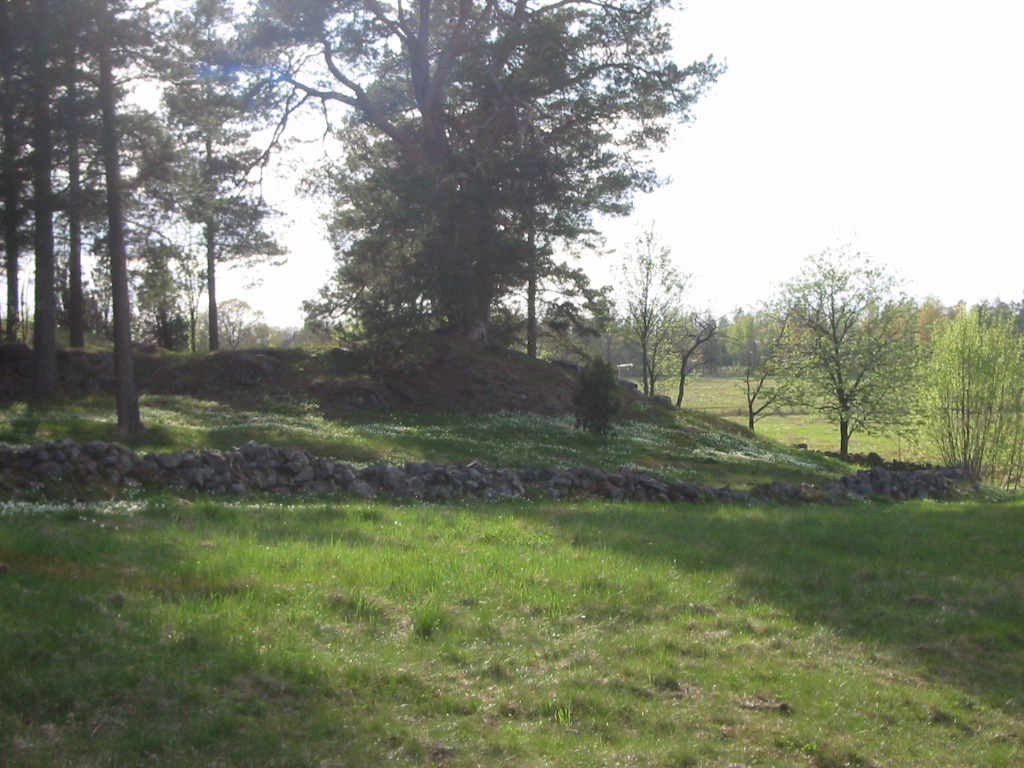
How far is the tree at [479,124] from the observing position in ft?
80.6

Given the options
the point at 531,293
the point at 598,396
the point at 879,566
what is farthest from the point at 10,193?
the point at 879,566

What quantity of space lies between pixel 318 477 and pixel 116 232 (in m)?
9.07

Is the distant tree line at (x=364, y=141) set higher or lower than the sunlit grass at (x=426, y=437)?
higher

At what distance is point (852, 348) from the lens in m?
37.9

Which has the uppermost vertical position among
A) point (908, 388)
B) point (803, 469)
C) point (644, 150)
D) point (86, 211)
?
point (644, 150)

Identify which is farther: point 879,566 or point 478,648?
point 879,566

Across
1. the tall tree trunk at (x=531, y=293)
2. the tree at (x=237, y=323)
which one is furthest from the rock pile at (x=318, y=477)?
the tree at (x=237, y=323)

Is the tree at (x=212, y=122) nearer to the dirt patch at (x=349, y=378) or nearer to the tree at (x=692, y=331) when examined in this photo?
the dirt patch at (x=349, y=378)

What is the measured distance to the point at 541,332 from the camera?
33156 mm

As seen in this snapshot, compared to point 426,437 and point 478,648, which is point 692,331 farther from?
point 478,648

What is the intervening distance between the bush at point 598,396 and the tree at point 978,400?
68.6 ft

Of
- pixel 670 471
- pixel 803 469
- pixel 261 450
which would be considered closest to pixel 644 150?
pixel 803 469

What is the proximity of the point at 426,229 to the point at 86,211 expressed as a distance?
29.1 ft

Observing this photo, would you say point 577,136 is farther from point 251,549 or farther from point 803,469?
point 251,549
